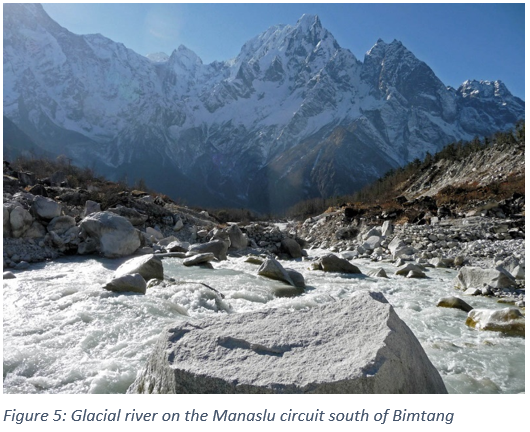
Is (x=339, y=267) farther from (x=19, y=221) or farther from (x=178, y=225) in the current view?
(x=178, y=225)

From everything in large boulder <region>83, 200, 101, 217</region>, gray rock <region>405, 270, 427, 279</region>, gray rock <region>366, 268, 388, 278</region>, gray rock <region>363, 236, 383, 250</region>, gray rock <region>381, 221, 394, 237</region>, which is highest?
gray rock <region>381, 221, 394, 237</region>

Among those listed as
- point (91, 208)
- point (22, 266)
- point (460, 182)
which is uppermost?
point (460, 182)

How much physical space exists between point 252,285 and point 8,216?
9.61 meters

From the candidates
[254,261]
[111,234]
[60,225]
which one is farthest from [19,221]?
[254,261]

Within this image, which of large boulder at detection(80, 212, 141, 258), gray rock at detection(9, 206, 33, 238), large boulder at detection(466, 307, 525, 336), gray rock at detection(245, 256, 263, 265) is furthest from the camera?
gray rock at detection(245, 256, 263, 265)

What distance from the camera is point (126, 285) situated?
8.67 meters

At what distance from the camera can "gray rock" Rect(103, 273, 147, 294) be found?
28.4 ft

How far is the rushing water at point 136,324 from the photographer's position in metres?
4.98

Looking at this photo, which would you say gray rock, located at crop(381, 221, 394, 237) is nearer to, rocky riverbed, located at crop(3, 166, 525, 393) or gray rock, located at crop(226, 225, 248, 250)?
rocky riverbed, located at crop(3, 166, 525, 393)

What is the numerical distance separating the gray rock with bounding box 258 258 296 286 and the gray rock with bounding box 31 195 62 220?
30.6ft

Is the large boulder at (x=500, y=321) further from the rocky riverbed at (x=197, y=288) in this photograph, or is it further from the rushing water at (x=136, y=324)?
the rushing water at (x=136, y=324)

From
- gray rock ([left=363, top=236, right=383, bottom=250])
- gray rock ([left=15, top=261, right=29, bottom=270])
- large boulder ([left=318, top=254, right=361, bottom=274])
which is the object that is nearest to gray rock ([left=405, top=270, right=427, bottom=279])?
large boulder ([left=318, top=254, right=361, bottom=274])

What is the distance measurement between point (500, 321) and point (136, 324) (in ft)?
22.5

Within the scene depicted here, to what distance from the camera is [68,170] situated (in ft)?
137
